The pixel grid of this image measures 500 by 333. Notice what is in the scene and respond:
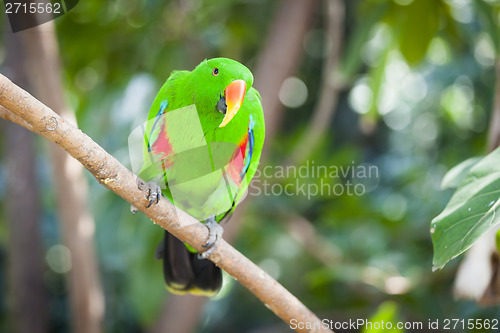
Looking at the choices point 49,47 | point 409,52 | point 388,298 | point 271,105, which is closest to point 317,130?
point 271,105

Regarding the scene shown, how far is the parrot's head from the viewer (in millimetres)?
694

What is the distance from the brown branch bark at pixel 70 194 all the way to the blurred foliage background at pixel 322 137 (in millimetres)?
166

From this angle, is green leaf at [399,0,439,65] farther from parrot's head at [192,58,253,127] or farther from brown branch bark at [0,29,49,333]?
brown branch bark at [0,29,49,333]

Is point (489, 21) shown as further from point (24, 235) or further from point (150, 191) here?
point (24, 235)

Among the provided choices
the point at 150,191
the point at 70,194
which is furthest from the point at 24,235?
the point at 150,191

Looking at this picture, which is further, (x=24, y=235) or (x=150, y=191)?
(x=24, y=235)

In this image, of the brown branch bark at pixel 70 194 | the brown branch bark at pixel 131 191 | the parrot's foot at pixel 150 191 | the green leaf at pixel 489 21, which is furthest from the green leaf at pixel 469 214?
the brown branch bark at pixel 70 194

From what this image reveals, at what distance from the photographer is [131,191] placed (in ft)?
2.59

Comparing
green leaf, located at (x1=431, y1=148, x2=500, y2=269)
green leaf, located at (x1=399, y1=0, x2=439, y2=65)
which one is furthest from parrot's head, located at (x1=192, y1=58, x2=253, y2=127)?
green leaf, located at (x1=399, y1=0, x2=439, y2=65)

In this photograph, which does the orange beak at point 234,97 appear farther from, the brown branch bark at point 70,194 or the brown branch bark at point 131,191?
the brown branch bark at point 70,194

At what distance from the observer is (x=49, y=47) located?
1343 mm

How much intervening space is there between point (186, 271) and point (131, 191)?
397 millimetres

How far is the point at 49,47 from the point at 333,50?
1056 millimetres

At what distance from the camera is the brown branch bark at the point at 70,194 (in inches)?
51.4
